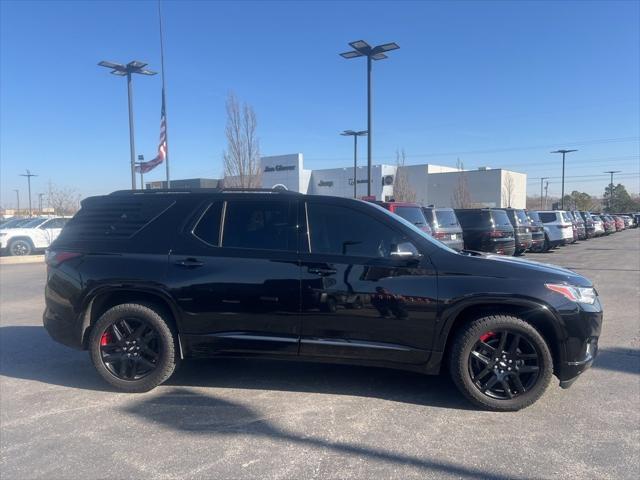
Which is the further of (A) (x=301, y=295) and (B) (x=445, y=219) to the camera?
(B) (x=445, y=219)

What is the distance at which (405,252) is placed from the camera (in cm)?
407

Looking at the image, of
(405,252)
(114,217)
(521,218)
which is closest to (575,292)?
(405,252)

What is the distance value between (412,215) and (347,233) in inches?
263

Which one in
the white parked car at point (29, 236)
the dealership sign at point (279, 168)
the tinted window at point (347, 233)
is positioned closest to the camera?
the tinted window at point (347, 233)

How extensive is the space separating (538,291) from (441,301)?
2.58 feet

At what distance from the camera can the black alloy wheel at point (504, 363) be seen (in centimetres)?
399

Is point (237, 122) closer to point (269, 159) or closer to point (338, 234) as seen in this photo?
point (338, 234)

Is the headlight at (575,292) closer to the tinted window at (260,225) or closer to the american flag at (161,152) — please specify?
the tinted window at (260,225)

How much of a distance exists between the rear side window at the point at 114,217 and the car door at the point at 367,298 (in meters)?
1.60

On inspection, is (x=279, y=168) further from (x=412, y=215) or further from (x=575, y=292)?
(x=575, y=292)

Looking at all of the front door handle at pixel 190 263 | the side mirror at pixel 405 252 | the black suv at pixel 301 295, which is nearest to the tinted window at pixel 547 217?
the black suv at pixel 301 295

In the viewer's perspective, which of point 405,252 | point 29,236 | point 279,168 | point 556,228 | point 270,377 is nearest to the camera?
point 405,252

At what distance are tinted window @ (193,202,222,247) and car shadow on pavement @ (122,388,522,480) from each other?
1.42 meters

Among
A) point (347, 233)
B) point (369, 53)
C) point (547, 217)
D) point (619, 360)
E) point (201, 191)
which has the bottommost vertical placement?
point (619, 360)
